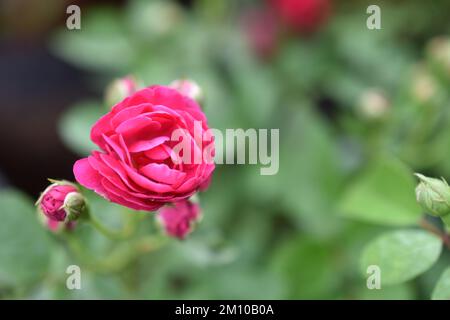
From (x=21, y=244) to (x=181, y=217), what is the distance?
230 mm

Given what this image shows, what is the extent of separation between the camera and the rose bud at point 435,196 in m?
0.55

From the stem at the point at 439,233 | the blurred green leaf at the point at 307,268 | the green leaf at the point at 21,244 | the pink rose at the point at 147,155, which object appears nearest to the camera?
the pink rose at the point at 147,155

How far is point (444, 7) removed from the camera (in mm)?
1357

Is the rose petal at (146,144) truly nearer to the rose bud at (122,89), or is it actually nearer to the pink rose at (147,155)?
the pink rose at (147,155)

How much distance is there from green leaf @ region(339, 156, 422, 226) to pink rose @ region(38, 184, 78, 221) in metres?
0.37

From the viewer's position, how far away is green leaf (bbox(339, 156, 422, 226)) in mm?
706

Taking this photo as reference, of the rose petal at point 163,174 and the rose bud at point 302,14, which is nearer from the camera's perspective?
the rose petal at point 163,174

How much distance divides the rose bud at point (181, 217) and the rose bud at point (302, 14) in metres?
0.76

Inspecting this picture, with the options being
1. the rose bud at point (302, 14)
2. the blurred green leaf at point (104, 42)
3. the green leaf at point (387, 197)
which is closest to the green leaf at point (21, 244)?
the green leaf at point (387, 197)

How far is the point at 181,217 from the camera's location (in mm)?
653

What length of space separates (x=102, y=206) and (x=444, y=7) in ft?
3.06

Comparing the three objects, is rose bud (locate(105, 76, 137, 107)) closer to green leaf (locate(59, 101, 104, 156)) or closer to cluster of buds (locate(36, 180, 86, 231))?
cluster of buds (locate(36, 180, 86, 231))

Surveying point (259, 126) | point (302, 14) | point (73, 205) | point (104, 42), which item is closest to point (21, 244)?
point (73, 205)

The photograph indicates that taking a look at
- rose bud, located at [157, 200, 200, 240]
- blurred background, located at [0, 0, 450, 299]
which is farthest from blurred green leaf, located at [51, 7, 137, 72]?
rose bud, located at [157, 200, 200, 240]
